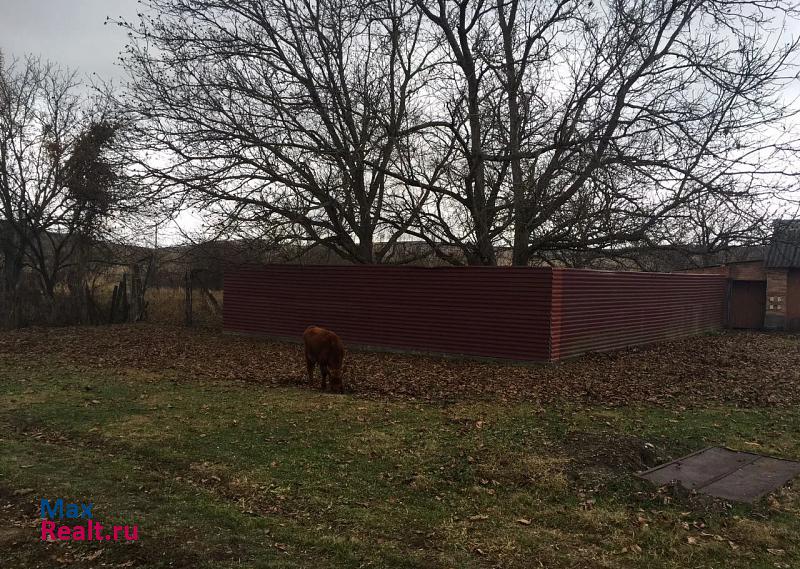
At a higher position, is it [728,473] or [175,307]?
[175,307]

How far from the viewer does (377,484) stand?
220 inches

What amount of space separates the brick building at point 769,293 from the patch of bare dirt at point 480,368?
6.44 meters

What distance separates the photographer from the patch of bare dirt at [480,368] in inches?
391

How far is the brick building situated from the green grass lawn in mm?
18653

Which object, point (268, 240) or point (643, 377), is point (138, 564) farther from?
point (268, 240)

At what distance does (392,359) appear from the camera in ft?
47.1

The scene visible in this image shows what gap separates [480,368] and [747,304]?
17.9 metres

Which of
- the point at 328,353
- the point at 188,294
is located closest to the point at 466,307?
the point at 328,353

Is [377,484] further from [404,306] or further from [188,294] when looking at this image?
[188,294]

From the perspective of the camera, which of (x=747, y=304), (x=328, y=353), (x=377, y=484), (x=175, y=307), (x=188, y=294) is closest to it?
(x=377, y=484)

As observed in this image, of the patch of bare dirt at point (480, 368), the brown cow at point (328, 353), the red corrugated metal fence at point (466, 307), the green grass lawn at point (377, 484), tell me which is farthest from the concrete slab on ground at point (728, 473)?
the red corrugated metal fence at point (466, 307)

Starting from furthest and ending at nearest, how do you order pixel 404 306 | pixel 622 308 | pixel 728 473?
1. pixel 622 308
2. pixel 404 306
3. pixel 728 473

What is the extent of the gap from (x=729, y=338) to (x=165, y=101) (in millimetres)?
19603

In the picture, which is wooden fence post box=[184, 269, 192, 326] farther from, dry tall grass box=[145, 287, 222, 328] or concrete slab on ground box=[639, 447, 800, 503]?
concrete slab on ground box=[639, 447, 800, 503]
